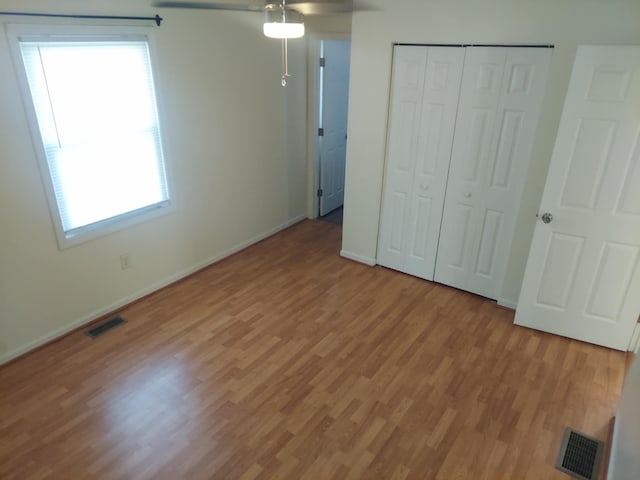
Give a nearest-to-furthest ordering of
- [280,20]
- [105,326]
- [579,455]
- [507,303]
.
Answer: [579,455] → [280,20] → [105,326] → [507,303]

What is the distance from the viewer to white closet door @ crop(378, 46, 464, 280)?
333cm

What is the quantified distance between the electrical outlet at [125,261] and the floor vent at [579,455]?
3.16 metres

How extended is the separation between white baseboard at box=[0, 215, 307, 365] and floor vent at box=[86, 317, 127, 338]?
0.10 m

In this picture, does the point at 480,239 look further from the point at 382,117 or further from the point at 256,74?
the point at 256,74

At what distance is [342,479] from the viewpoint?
6.97 ft

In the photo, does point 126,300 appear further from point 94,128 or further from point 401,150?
point 401,150

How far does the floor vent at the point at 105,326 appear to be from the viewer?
3147mm

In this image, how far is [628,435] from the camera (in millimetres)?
2016

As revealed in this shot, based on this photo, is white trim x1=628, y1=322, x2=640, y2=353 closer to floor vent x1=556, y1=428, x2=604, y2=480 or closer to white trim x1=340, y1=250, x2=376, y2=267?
floor vent x1=556, y1=428, x2=604, y2=480

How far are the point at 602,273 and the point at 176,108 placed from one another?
3.40 metres

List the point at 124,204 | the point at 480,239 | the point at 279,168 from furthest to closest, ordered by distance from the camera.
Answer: the point at 279,168
the point at 480,239
the point at 124,204

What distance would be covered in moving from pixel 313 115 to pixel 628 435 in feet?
13.0

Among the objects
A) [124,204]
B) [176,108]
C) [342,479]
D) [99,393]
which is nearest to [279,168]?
[176,108]

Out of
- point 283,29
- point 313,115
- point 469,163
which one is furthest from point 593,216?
point 313,115
